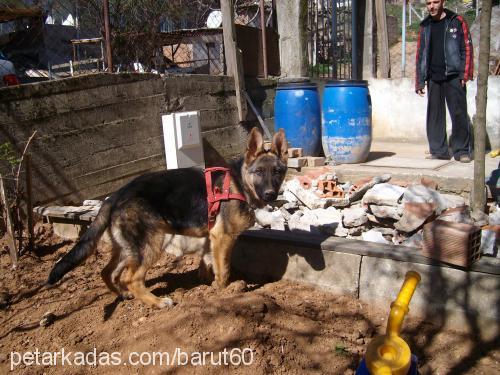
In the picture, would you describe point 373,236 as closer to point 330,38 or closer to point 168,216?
point 168,216

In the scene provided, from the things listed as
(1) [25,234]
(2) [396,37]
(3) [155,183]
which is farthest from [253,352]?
(2) [396,37]

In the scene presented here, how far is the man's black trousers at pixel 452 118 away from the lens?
7.15 m

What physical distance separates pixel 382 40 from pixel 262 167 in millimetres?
8988

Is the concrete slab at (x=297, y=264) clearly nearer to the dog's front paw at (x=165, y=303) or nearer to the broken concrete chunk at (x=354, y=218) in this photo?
the dog's front paw at (x=165, y=303)

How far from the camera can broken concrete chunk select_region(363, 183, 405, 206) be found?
5.15 metres

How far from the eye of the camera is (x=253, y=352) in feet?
9.64

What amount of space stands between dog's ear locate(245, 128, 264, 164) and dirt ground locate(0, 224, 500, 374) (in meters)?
1.16

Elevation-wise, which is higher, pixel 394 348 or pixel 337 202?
pixel 394 348

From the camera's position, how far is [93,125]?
5.93m

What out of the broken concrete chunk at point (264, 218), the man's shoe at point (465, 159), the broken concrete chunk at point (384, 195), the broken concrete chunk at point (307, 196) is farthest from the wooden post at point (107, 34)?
the man's shoe at point (465, 159)

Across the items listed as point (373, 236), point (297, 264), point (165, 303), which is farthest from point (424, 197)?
point (165, 303)

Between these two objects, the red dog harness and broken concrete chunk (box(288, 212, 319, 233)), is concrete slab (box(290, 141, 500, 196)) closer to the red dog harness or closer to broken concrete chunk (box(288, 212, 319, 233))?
broken concrete chunk (box(288, 212, 319, 233))

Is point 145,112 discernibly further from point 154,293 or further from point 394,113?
point 394,113

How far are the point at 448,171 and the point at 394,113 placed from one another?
13.0ft
